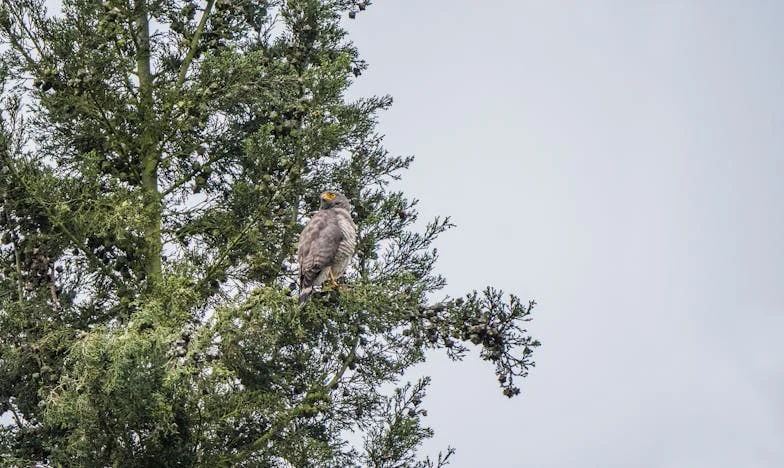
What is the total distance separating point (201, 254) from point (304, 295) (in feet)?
5.40

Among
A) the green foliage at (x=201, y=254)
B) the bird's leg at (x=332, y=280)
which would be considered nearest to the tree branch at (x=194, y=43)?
the green foliage at (x=201, y=254)

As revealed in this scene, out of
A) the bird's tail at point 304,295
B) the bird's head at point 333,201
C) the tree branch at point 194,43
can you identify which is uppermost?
the tree branch at point 194,43

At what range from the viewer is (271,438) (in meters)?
10.2

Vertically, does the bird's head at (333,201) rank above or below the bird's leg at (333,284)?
above

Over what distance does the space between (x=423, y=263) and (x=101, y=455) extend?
3.66 meters

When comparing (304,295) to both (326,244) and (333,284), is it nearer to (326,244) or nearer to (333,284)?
(333,284)

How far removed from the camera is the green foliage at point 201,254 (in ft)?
29.7

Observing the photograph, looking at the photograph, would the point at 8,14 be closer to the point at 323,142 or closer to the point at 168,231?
the point at 168,231

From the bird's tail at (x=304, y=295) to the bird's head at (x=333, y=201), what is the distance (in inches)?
48.2

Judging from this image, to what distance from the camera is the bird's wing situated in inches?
400

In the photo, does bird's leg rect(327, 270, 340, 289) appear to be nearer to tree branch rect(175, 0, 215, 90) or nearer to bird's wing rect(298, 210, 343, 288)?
bird's wing rect(298, 210, 343, 288)

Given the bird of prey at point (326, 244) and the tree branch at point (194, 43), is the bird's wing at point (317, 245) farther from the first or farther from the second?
the tree branch at point (194, 43)

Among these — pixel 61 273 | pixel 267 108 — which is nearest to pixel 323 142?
pixel 267 108

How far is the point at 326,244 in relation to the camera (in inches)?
408
